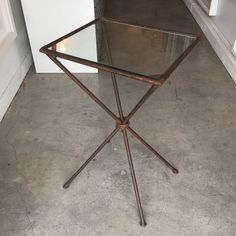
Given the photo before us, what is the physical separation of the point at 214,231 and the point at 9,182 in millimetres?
1023

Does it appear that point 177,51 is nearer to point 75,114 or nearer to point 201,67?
point 75,114

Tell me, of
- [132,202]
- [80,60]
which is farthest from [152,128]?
[80,60]

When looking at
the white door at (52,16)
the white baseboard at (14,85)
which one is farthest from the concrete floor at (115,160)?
the white door at (52,16)

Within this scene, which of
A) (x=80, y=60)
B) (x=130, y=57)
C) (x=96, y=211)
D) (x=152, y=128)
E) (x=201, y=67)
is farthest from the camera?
(x=201, y=67)

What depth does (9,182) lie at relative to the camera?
1431 mm

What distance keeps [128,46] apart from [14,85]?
1071 millimetres

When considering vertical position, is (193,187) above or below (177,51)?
below

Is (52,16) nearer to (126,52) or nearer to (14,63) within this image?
(14,63)

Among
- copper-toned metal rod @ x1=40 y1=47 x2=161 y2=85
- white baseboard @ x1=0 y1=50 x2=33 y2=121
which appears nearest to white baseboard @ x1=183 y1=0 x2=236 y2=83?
copper-toned metal rod @ x1=40 y1=47 x2=161 y2=85

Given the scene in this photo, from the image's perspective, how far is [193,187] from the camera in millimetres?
1417

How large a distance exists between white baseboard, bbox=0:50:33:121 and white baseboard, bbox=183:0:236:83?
1675 mm

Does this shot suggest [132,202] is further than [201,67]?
No

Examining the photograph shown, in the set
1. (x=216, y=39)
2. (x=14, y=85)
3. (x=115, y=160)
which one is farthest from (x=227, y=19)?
(x=14, y=85)

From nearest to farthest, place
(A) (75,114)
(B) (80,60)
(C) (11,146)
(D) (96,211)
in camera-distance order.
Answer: (B) (80,60), (D) (96,211), (C) (11,146), (A) (75,114)
